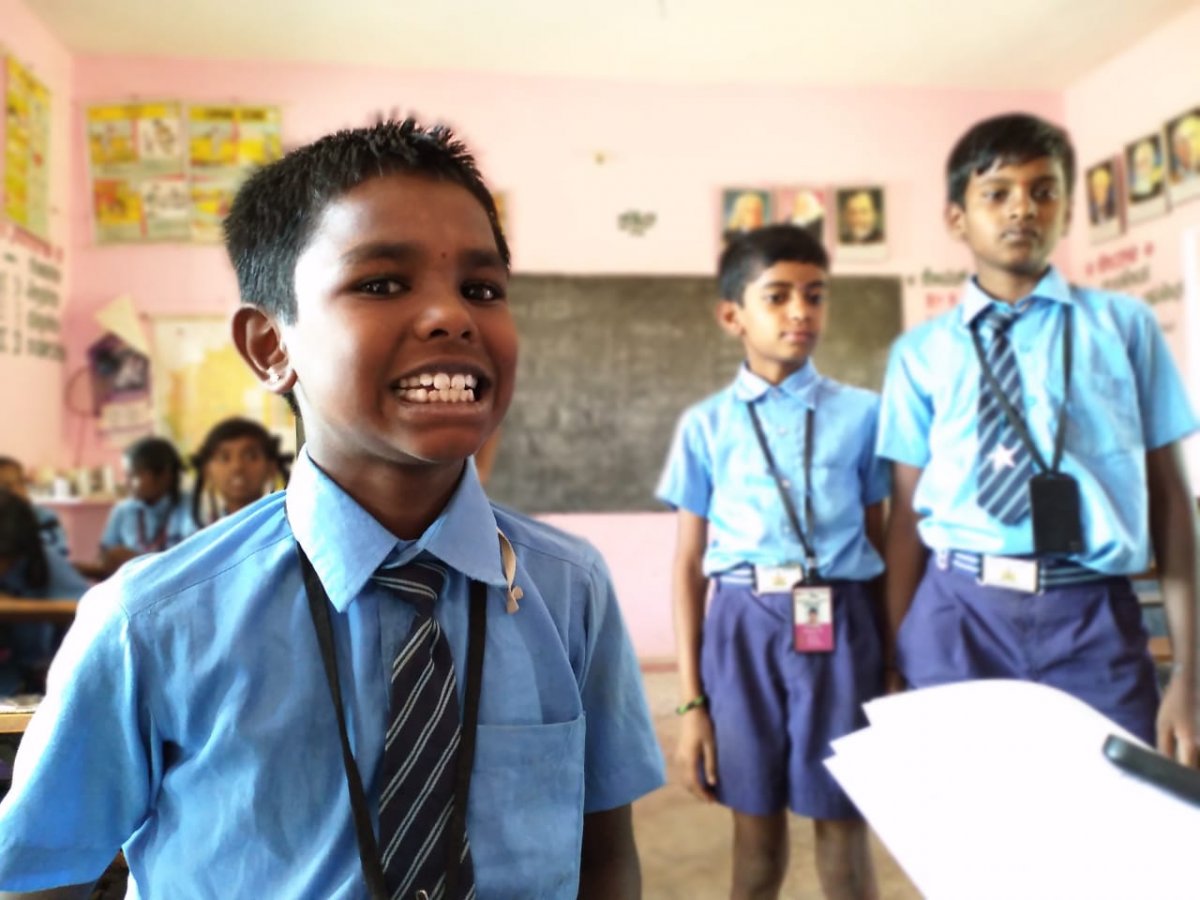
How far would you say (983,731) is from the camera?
2.84 ft

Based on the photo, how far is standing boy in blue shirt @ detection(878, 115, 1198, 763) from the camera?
1.33 m

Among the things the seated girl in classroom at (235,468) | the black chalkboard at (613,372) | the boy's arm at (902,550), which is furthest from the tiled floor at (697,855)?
the seated girl in classroom at (235,468)

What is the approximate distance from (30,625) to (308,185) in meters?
2.33

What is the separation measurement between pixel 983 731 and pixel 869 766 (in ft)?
0.40

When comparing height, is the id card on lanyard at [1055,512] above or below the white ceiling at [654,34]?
below

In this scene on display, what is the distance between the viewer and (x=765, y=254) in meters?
1.89

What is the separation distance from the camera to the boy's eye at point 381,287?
71 cm

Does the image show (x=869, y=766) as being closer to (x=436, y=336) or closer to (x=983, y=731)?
(x=983, y=731)

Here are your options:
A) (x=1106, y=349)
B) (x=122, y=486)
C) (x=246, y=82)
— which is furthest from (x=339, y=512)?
(x=246, y=82)

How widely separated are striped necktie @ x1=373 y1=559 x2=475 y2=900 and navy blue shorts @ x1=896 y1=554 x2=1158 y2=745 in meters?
0.96

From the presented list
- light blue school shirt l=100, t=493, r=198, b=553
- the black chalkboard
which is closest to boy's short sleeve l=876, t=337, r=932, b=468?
the black chalkboard

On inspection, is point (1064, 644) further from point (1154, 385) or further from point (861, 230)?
point (861, 230)

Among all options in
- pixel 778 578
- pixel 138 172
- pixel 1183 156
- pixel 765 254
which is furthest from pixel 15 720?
pixel 1183 156

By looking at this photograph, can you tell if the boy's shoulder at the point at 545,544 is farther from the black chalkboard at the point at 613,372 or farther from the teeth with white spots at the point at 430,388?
the black chalkboard at the point at 613,372
